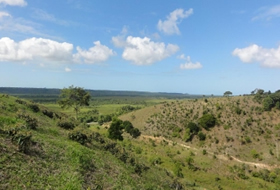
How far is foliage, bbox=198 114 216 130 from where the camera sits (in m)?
65.6

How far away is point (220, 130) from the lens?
211ft

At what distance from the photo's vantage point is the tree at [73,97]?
4541 cm

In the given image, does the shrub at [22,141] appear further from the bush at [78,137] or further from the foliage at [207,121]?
the foliage at [207,121]

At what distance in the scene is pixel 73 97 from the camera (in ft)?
151

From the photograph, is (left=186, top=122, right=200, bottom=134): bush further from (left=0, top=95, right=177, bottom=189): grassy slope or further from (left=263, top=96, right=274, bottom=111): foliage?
(left=0, top=95, right=177, bottom=189): grassy slope

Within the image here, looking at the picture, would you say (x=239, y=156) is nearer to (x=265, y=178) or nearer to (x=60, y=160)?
(x=265, y=178)

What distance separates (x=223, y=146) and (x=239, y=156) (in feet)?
17.5

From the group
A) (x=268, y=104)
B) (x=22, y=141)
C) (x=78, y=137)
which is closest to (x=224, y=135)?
(x=268, y=104)

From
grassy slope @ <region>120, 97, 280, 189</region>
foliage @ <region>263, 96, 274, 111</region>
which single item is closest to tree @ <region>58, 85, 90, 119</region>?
grassy slope @ <region>120, 97, 280, 189</region>

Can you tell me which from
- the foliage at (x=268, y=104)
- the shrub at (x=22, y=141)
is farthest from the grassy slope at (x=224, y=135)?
the shrub at (x=22, y=141)

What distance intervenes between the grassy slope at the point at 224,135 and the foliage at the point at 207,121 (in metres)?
1.57

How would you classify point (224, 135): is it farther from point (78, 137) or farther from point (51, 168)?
point (51, 168)

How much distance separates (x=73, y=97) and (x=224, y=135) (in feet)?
149

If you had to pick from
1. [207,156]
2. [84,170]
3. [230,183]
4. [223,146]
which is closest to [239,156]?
[223,146]
